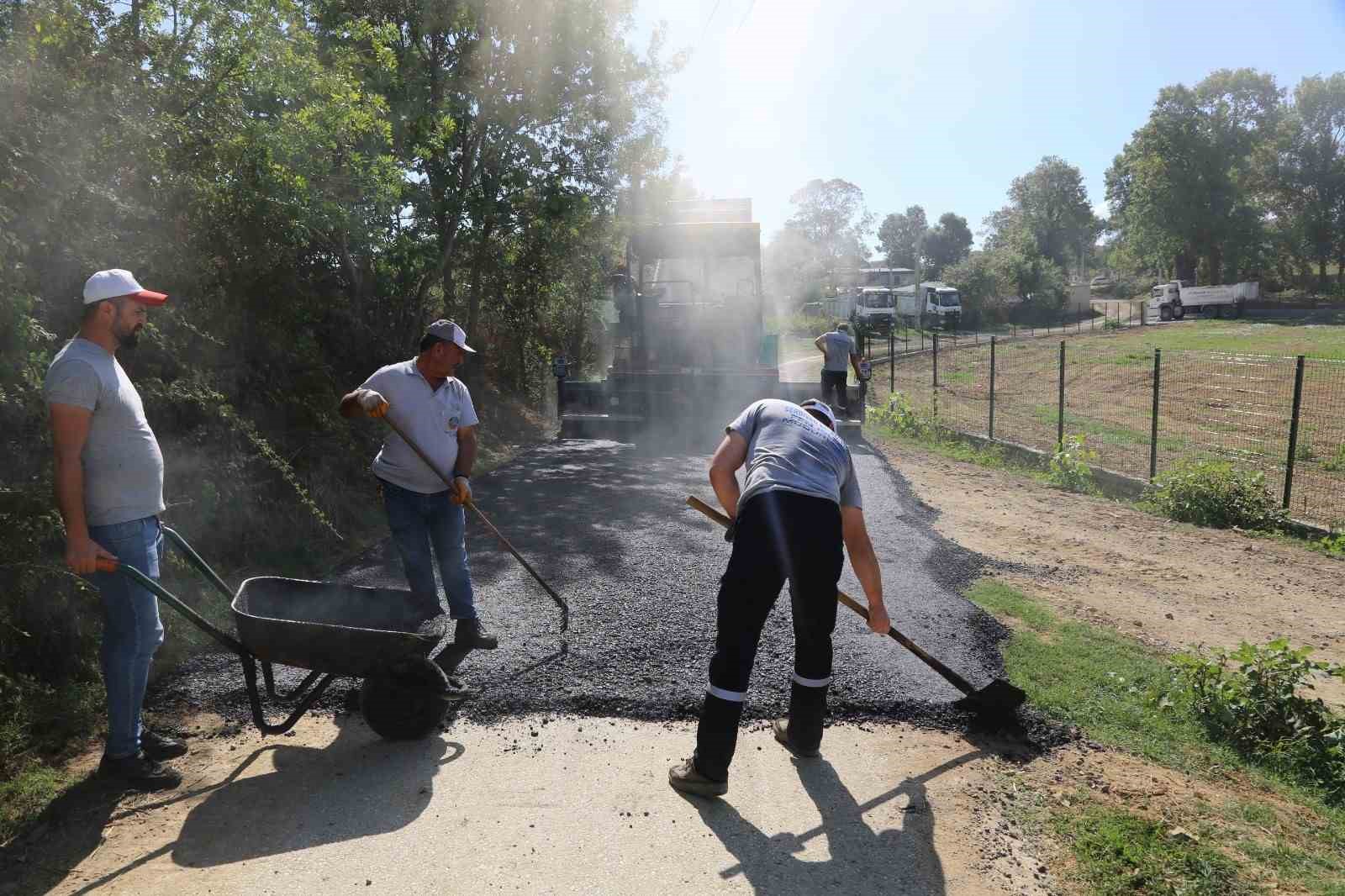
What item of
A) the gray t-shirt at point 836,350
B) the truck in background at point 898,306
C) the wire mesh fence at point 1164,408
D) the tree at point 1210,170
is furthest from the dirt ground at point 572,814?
the tree at point 1210,170

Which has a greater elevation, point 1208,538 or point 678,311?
point 678,311

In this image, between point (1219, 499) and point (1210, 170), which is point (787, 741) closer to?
point (1219, 499)

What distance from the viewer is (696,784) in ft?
11.4

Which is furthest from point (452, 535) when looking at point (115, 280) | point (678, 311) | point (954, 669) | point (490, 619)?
point (678, 311)

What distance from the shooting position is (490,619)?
214 inches

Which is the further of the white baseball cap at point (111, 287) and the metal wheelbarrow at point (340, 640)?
the metal wheelbarrow at point (340, 640)

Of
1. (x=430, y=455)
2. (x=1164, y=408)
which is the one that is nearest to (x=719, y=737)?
(x=430, y=455)

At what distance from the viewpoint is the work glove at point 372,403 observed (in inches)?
159

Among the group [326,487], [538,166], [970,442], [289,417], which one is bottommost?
[970,442]

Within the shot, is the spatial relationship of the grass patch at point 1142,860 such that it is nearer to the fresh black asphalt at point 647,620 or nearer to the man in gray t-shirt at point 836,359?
the fresh black asphalt at point 647,620

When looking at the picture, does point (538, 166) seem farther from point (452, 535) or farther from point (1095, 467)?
point (452, 535)

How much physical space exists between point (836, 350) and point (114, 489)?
11057 millimetres

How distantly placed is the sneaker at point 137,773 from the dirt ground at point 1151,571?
16.5ft

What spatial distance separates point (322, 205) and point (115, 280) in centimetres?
521
